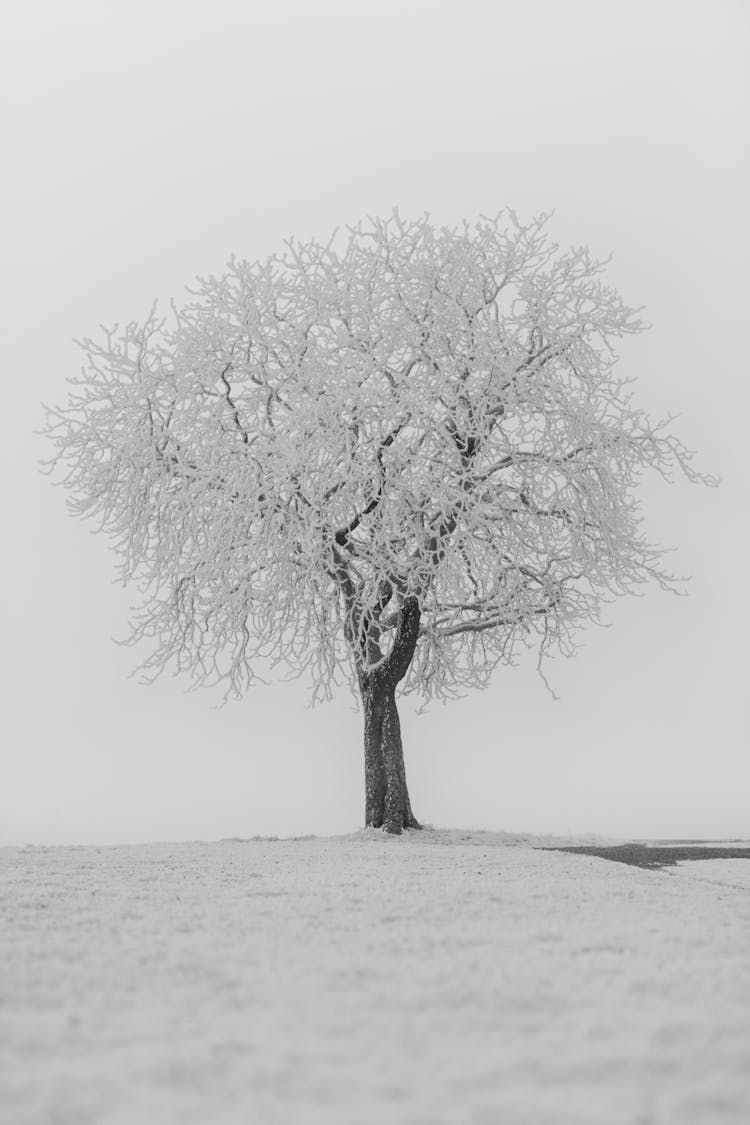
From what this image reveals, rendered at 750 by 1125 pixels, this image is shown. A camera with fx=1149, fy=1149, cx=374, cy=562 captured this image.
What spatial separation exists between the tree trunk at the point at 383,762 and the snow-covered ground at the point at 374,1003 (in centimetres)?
537

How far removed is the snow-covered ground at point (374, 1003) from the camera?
12.4ft

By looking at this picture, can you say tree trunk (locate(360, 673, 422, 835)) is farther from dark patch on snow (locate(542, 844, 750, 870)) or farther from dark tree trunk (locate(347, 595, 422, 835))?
dark patch on snow (locate(542, 844, 750, 870))

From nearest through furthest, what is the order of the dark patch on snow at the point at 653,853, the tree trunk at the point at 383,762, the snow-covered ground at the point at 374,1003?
the snow-covered ground at the point at 374,1003
the dark patch on snow at the point at 653,853
the tree trunk at the point at 383,762

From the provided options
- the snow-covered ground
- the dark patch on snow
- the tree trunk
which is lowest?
the snow-covered ground

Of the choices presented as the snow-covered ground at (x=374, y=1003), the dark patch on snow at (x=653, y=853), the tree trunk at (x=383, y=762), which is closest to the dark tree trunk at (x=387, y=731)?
the tree trunk at (x=383, y=762)

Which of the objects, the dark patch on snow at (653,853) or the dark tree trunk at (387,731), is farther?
the dark tree trunk at (387,731)

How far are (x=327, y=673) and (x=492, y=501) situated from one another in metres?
3.19

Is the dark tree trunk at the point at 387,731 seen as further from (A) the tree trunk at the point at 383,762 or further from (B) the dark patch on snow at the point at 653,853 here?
(B) the dark patch on snow at the point at 653,853

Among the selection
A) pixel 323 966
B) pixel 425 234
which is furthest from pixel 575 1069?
pixel 425 234

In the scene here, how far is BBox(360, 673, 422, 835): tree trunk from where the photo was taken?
51.7 feet

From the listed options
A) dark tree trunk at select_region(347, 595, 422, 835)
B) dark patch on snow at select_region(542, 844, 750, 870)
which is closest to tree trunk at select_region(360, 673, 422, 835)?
dark tree trunk at select_region(347, 595, 422, 835)

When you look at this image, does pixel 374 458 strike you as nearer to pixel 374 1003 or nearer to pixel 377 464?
pixel 377 464

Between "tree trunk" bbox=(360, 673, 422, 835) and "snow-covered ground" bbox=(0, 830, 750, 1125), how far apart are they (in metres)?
5.37

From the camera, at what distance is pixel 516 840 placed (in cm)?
1625
